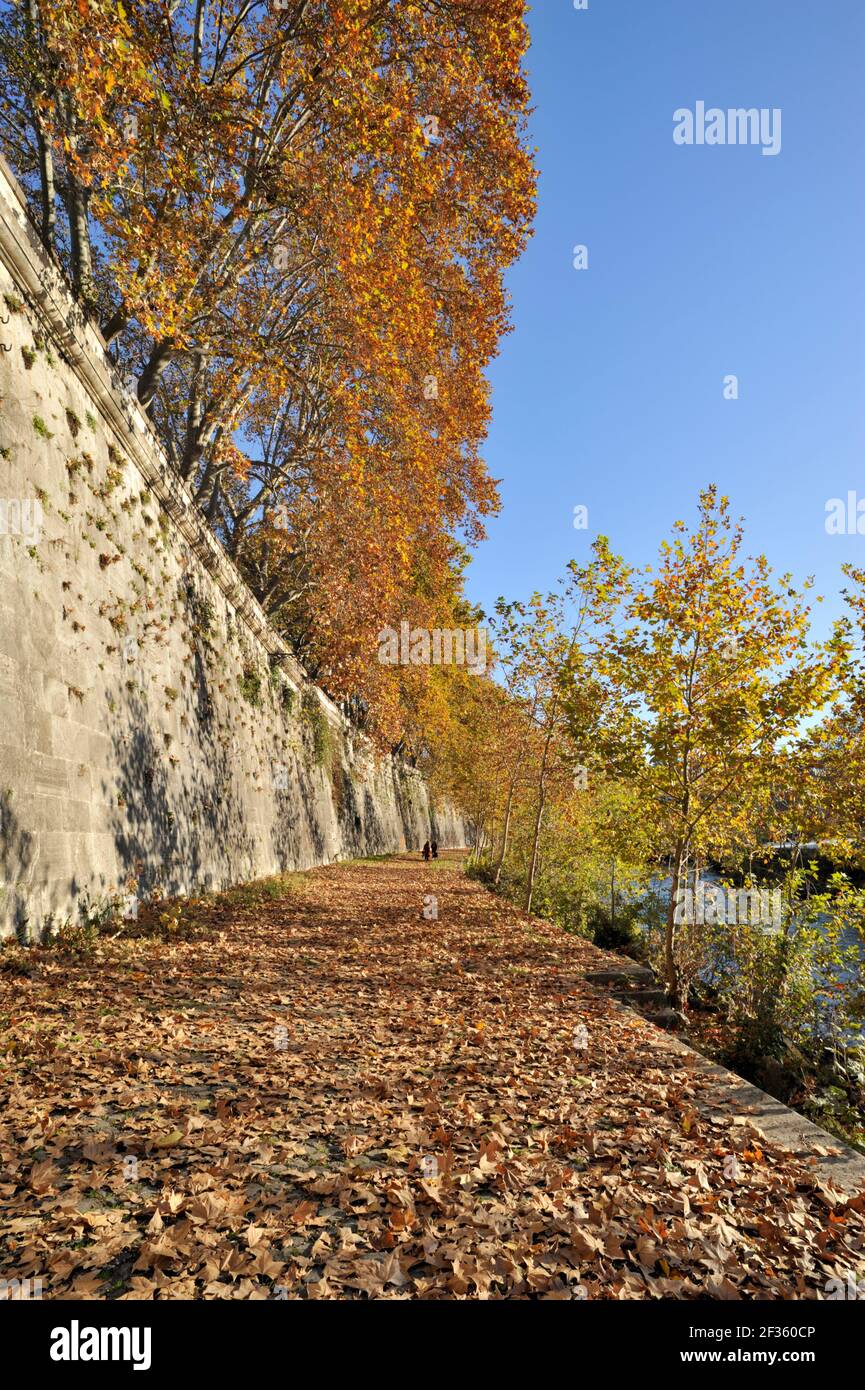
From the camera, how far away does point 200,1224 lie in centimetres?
310

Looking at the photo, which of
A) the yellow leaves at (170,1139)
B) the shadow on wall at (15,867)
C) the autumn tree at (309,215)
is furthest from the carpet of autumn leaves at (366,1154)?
the autumn tree at (309,215)

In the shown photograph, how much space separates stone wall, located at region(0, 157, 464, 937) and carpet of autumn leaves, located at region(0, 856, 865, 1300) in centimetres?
163

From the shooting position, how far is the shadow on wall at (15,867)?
6.55 metres

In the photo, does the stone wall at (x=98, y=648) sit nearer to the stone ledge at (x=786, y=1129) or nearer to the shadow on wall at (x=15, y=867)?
the shadow on wall at (x=15, y=867)

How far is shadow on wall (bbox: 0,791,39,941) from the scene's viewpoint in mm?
6555

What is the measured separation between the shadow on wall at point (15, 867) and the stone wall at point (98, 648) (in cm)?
2

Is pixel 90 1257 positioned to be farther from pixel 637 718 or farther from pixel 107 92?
pixel 107 92

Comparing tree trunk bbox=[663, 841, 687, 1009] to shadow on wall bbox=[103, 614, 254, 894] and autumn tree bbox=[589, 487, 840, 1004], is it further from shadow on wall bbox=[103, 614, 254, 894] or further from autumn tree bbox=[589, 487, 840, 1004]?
shadow on wall bbox=[103, 614, 254, 894]

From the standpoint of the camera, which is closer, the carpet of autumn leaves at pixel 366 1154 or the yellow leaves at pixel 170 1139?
the carpet of autumn leaves at pixel 366 1154

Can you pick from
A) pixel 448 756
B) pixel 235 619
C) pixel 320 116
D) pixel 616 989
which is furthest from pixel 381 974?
pixel 448 756

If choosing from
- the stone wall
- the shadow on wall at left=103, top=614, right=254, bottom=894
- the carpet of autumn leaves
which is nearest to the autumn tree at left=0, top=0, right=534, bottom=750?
the stone wall

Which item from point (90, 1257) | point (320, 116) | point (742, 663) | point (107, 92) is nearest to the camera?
point (90, 1257)
